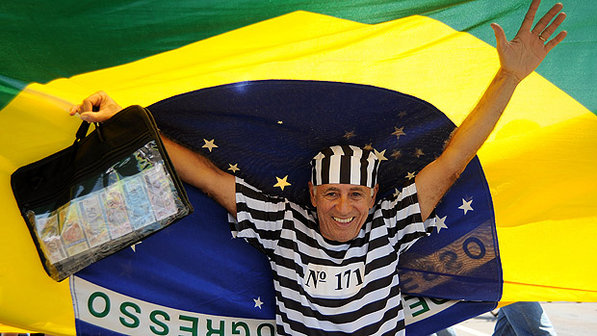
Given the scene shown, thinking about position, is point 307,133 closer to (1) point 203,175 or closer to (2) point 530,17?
(1) point 203,175

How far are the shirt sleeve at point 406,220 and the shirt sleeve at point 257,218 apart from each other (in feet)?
1.45

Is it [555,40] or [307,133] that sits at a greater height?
[555,40]

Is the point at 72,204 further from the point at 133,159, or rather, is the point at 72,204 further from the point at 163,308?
the point at 163,308

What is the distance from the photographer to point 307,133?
8.58 ft

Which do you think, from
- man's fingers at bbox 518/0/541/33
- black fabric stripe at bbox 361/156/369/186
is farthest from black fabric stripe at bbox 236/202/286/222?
man's fingers at bbox 518/0/541/33

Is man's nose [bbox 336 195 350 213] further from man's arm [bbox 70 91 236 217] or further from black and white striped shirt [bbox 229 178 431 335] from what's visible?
man's arm [bbox 70 91 236 217]

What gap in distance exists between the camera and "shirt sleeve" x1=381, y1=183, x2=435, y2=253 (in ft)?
8.00

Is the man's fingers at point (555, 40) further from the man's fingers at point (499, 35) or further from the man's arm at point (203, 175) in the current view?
the man's arm at point (203, 175)

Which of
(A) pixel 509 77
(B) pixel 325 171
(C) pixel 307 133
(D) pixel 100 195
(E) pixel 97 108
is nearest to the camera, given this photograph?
(D) pixel 100 195

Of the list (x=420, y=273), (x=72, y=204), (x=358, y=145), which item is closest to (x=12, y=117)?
(x=72, y=204)

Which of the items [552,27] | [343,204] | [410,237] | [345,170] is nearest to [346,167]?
[345,170]

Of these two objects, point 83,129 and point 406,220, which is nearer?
point 83,129

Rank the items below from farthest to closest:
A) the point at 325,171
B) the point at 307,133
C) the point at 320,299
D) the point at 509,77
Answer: the point at 307,133 < the point at 325,171 < the point at 320,299 < the point at 509,77

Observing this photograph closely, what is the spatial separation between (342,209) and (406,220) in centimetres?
27
